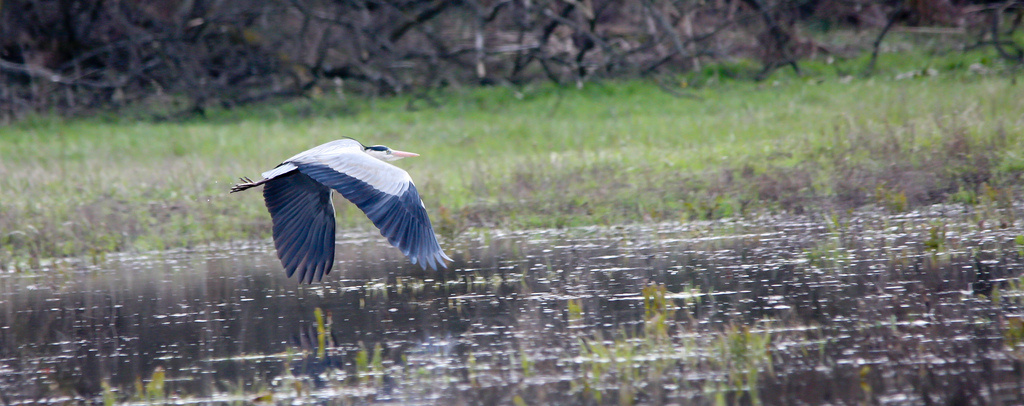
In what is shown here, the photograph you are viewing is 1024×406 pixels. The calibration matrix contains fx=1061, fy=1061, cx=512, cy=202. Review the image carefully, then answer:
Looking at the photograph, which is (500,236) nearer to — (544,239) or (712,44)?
(544,239)

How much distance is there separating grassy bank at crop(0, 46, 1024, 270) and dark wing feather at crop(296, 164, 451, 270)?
9.40 ft

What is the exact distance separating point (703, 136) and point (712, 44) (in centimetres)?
440

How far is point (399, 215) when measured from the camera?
5.42 meters

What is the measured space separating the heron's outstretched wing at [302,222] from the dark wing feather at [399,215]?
1.64 ft

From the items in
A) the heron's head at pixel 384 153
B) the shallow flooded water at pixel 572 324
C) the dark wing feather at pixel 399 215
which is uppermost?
the heron's head at pixel 384 153

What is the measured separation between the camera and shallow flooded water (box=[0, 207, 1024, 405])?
4016 mm

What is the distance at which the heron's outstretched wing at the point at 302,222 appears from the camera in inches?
238

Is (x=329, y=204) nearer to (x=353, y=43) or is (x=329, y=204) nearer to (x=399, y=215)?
(x=399, y=215)

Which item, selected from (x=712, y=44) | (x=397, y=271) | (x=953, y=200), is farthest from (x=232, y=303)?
(x=712, y=44)

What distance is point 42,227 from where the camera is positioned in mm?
8602

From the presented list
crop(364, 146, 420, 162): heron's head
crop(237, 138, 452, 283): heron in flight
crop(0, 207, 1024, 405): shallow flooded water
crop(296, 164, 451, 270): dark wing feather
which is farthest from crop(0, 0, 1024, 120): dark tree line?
crop(296, 164, 451, 270): dark wing feather

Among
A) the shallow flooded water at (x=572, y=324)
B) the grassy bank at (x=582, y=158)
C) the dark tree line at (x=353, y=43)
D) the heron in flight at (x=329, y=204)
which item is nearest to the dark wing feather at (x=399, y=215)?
the heron in flight at (x=329, y=204)

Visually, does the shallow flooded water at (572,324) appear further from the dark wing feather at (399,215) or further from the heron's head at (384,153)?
the heron's head at (384,153)

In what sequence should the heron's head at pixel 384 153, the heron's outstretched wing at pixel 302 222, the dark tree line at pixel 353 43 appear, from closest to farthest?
1. the heron's outstretched wing at pixel 302 222
2. the heron's head at pixel 384 153
3. the dark tree line at pixel 353 43
